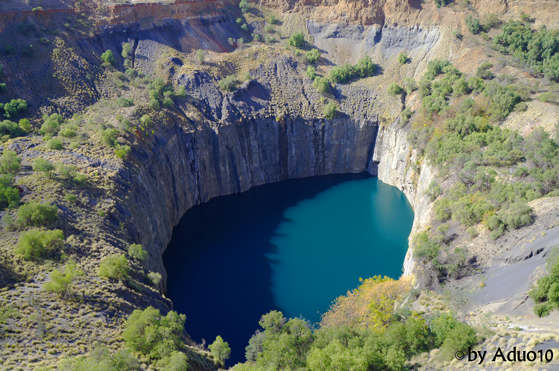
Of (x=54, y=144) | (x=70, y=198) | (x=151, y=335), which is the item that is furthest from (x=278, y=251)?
(x=54, y=144)

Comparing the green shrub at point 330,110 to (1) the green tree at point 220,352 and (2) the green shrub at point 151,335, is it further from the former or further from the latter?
(2) the green shrub at point 151,335

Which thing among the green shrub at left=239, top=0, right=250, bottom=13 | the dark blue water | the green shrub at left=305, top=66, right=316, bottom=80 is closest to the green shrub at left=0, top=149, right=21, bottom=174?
the dark blue water

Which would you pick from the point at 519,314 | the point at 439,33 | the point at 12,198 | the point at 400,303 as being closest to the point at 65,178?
the point at 12,198

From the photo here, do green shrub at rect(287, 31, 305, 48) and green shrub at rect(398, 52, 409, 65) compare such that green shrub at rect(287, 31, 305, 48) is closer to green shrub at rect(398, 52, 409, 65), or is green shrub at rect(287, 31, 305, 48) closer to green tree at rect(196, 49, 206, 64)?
green tree at rect(196, 49, 206, 64)

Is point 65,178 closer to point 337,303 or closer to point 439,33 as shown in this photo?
point 337,303

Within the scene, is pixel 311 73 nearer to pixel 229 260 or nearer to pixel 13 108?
pixel 229 260
